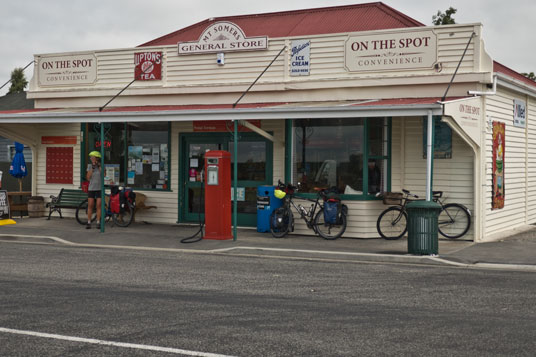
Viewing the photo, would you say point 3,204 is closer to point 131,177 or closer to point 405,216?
point 131,177

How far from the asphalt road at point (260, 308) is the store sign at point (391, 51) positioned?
5.20m

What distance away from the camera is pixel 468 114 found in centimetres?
1280

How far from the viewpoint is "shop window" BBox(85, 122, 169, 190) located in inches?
673

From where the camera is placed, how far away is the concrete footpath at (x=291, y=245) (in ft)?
37.6

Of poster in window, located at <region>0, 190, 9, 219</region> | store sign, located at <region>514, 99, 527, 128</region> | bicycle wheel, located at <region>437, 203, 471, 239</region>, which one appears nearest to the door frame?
bicycle wheel, located at <region>437, 203, 471, 239</region>

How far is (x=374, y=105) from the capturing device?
12.4m

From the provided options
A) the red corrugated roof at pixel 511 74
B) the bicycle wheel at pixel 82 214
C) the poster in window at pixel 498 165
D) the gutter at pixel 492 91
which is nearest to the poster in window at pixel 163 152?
the bicycle wheel at pixel 82 214

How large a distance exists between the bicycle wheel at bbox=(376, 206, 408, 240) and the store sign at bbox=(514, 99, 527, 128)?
4.03 m

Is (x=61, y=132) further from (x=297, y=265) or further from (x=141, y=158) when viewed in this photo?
(x=297, y=265)

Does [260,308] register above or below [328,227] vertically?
below

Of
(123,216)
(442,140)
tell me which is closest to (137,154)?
(123,216)

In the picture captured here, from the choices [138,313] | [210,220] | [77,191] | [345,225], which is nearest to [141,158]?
[77,191]

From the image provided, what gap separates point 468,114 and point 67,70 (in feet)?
35.6

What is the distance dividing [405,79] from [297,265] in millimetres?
5455
